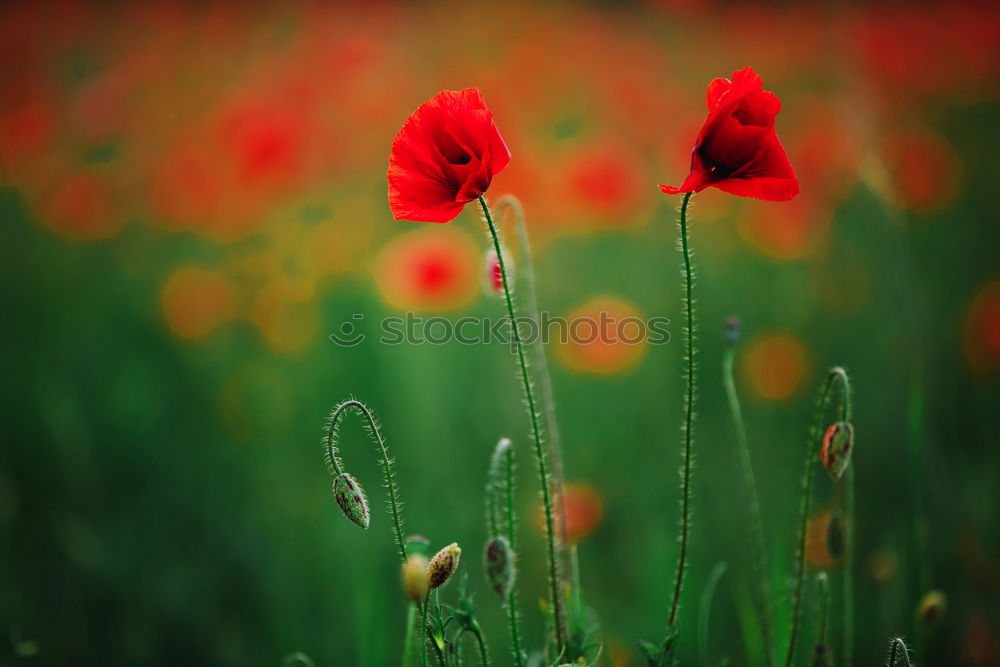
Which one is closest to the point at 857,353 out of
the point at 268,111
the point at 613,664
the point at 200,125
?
the point at 613,664

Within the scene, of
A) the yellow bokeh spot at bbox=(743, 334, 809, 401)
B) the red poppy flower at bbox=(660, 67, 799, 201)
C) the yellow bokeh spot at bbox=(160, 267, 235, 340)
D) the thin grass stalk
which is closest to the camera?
the red poppy flower at bbox=(660, 67, 799, 201)

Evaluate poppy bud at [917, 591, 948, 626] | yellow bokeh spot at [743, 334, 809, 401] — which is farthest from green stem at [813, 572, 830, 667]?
yellow bokeh spot at [743, 334, 809, 401]

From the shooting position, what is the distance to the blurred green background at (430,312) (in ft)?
7.07

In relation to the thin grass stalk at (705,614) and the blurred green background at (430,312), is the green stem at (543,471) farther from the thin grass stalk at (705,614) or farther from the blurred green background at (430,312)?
the blurred green background at (430,312)

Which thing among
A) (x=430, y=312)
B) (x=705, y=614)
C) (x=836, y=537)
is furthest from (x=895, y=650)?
(x=430, y=312)

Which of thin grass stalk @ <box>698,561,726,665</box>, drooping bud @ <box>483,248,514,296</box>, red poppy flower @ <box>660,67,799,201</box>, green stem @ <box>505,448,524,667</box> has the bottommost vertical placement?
thin grass stalk @ <box>698,561,726,665</box>

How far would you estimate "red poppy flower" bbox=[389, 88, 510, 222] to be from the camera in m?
1.24

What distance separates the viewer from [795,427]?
276 cm

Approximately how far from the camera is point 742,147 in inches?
47.1

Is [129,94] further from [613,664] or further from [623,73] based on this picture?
[613,664]

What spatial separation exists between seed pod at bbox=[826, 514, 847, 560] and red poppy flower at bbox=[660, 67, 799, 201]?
64 cm

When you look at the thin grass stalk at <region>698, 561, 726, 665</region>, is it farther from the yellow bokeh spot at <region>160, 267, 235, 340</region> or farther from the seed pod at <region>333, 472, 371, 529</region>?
the yellow bokeh spot at <region>160, 267, 235, 340</region>

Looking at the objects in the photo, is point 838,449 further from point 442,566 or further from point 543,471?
point 442,566

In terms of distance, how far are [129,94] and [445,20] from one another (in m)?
2.09
